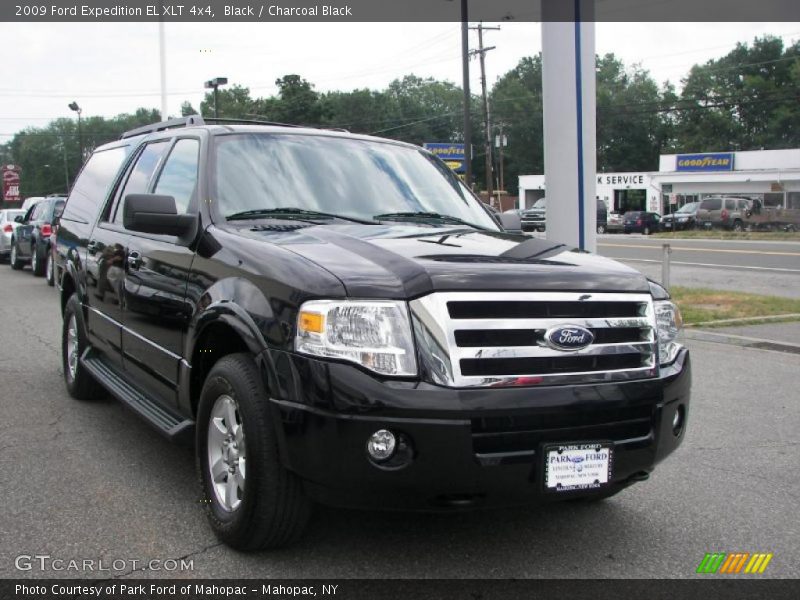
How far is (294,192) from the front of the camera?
4.39 m

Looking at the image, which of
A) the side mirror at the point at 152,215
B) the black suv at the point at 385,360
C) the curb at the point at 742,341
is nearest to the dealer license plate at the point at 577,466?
the black suv at the point at 385,360

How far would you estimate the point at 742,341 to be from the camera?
9.70 m

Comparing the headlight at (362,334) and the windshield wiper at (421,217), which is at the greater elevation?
the windshield wiper at (421,217)

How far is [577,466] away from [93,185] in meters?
4.83

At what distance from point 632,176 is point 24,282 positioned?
2105 inches

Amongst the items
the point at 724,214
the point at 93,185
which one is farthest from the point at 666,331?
the point at 724,214

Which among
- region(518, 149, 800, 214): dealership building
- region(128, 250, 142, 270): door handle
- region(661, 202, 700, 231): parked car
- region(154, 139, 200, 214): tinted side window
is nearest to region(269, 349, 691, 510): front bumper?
region(154, 139, 200, 214): tinted side window

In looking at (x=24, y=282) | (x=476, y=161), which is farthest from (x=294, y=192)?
(x=476, y=161)

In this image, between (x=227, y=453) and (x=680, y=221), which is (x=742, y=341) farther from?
(x=680, y=221)

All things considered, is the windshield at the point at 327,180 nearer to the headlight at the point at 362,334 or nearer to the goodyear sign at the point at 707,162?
the headlight at the point at 362,334

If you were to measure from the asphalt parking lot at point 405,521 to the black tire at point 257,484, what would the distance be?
0.13 m

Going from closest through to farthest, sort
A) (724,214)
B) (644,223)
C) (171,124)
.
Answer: (171,124), (724,214), (644,223)

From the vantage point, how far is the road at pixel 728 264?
1759 centimetres

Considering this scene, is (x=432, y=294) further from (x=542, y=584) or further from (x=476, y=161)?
(x=476, y=161)
